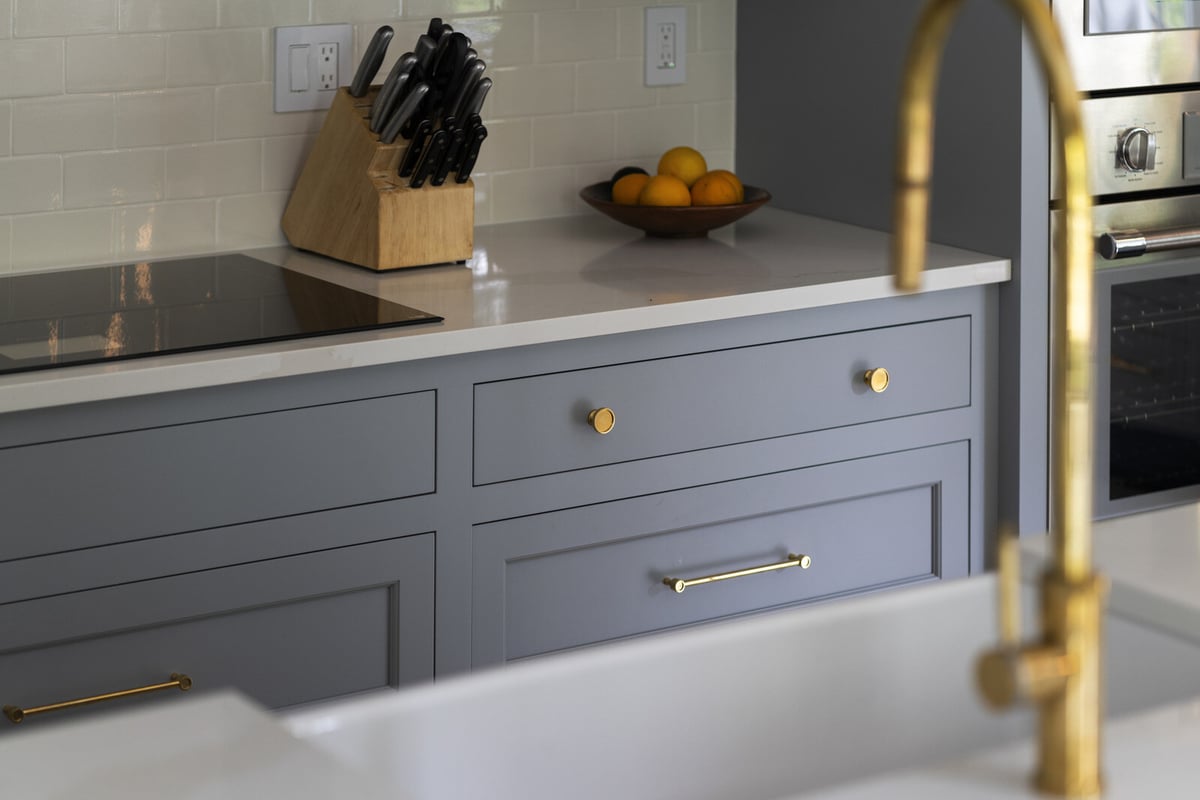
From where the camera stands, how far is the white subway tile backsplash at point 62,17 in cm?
228

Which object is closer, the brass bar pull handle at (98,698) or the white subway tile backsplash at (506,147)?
the brass bar pull handle at (98,698)

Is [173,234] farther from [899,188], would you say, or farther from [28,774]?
[899,188]

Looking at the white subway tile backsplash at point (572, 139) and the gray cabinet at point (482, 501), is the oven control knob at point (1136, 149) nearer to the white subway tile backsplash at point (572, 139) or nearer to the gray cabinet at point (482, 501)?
the gray cabinet at point (482, 501)

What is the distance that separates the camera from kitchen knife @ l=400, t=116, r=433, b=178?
2.26 m

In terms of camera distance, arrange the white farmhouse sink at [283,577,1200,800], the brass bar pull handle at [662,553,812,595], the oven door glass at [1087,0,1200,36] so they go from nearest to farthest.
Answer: the white farmhouse sink at [283,577,1200,800] → the brass bar pull handle at [662,553,812,595] → the oven door glass at [1087,0,1200,36]

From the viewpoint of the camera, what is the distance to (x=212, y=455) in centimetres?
185

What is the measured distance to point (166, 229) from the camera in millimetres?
2457

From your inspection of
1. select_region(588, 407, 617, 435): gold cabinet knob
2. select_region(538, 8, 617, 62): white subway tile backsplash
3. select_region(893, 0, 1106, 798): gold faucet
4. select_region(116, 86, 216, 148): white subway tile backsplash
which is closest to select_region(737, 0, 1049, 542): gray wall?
select_region(538, 8, 617, 62): white subway tile backsplash

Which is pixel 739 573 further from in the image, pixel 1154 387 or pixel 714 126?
pixel 714 126

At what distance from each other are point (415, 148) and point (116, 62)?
501 mm

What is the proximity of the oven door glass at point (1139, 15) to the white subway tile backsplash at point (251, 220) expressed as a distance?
4.24ft

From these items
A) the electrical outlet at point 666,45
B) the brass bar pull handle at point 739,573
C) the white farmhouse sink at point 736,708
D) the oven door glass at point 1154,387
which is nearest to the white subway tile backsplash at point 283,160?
the electrical outlet at point 666,45

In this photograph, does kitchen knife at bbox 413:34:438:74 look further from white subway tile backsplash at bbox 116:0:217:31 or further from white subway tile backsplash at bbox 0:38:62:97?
white subway tile backsplash at bbox 0:38:62:97

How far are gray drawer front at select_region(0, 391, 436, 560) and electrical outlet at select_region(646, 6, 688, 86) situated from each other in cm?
111
